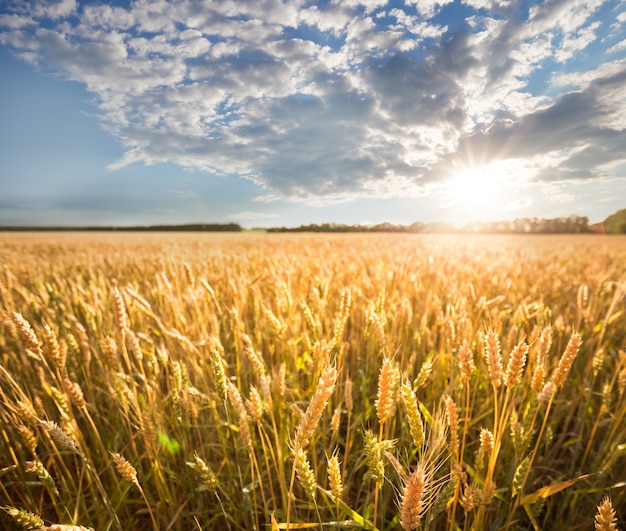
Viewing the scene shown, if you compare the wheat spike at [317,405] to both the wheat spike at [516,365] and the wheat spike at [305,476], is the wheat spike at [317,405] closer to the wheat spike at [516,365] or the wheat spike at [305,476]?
the wheat spike at [305,476]

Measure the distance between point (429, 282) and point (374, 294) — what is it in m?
1.15

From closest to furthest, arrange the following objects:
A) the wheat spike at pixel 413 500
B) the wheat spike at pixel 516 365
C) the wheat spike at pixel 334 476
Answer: the wheat spike at pixel 413 500
the wheat spike at pixel 334 476
the wheat spike at pixel 516 365

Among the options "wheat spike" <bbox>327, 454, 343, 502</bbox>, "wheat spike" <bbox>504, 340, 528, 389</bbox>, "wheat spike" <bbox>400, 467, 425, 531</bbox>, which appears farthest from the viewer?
"wheat spike" <bbox>504, 340, 528, 389</bbox>

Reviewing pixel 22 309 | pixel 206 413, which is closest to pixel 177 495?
pixel 206 413

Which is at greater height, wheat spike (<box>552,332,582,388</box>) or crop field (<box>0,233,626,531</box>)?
wheat spike (<box>552,332,582,388</box>)

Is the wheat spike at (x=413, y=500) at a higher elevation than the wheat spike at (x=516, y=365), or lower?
lower

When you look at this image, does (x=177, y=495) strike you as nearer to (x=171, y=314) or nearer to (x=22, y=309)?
(x=171, y=314)

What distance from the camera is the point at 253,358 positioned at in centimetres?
130

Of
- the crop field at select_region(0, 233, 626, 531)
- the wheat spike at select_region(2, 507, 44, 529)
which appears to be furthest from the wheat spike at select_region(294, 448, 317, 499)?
the wheat spike at select_region(2, 507, 44, 529)

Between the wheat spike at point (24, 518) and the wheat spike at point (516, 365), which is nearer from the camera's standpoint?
the wheat spike at point (24, 518)

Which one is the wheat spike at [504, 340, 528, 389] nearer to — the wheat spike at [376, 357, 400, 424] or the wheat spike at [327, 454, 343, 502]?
the wheat spike at [376, 357, 400, 424]

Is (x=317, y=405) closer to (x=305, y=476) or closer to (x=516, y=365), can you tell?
(x=305, y=476)

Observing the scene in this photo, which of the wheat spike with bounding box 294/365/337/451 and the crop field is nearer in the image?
the wheat spike with bounding box 294/365/337/451

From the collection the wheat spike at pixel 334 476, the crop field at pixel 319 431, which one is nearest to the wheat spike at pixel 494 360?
the crop field at pixel 319 431
